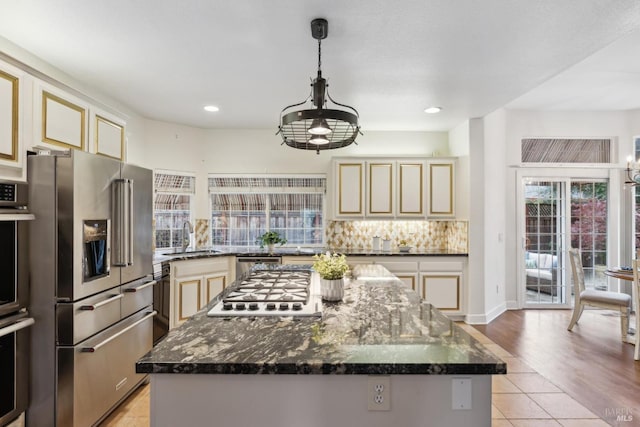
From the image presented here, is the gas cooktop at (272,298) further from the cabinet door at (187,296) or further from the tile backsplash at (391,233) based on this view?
the tile backsplash at (391,233)

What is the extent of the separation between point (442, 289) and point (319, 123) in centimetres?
369

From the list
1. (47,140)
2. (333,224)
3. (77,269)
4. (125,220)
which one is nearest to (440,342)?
(77,269)

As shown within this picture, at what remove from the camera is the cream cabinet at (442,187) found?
16.5 ft

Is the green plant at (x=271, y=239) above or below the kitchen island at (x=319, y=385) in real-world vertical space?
above

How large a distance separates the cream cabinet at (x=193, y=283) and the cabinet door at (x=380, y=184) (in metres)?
2.13

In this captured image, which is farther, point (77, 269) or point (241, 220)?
point (241, 220)

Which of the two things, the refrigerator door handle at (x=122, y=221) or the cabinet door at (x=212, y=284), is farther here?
the cabinet door at (x=212, y=284)

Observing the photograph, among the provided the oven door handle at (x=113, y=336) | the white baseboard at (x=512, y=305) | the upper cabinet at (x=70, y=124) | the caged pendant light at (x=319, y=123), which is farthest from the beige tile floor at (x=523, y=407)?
the white baseboard at (x=512, y=305)

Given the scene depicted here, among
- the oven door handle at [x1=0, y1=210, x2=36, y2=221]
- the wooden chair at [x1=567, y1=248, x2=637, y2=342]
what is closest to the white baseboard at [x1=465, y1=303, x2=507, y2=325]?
the wooden chair at [x1=567, y1=248, x2=637, y2=342]

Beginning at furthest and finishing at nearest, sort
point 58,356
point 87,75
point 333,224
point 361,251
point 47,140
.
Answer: point 333,224 < point 361,251 < point 87,75 < point 47,140 < point 58,356

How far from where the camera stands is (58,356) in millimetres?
2127

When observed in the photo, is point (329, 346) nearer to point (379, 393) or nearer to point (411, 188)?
point (379, 393)

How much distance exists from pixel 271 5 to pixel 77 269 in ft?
6.31

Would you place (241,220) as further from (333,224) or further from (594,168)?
(594,168)
